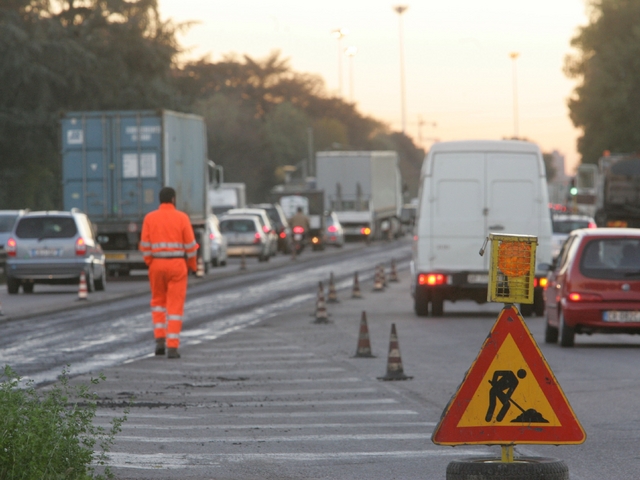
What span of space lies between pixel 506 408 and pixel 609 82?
7014 centimetres

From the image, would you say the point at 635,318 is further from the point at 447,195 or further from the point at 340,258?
the point at 340,258

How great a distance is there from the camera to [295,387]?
12.9 metres

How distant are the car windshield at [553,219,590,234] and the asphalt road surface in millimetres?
12846

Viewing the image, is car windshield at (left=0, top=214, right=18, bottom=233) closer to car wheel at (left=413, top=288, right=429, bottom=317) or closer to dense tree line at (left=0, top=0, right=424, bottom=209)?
dense tree line at (left=0, top=0, right=424, bottom=209)

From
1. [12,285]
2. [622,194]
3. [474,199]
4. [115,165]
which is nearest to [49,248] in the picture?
[12,285]

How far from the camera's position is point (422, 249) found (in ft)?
73.2

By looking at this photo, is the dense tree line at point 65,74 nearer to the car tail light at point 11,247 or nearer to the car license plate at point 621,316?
the car tail light at point 11,247

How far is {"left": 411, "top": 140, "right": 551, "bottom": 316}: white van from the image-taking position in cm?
2212

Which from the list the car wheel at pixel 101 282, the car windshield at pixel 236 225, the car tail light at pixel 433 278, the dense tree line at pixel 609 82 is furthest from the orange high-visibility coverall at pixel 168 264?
the dense tree line at pixel 609 82

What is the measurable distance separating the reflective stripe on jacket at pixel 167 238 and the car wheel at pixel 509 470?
949 cm

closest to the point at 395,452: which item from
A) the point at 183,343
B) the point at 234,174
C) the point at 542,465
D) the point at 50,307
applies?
the point at 542,465

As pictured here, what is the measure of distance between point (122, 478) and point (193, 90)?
178 ft

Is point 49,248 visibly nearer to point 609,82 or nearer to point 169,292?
point 169,292

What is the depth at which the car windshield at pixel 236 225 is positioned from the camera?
47938 millimetres
